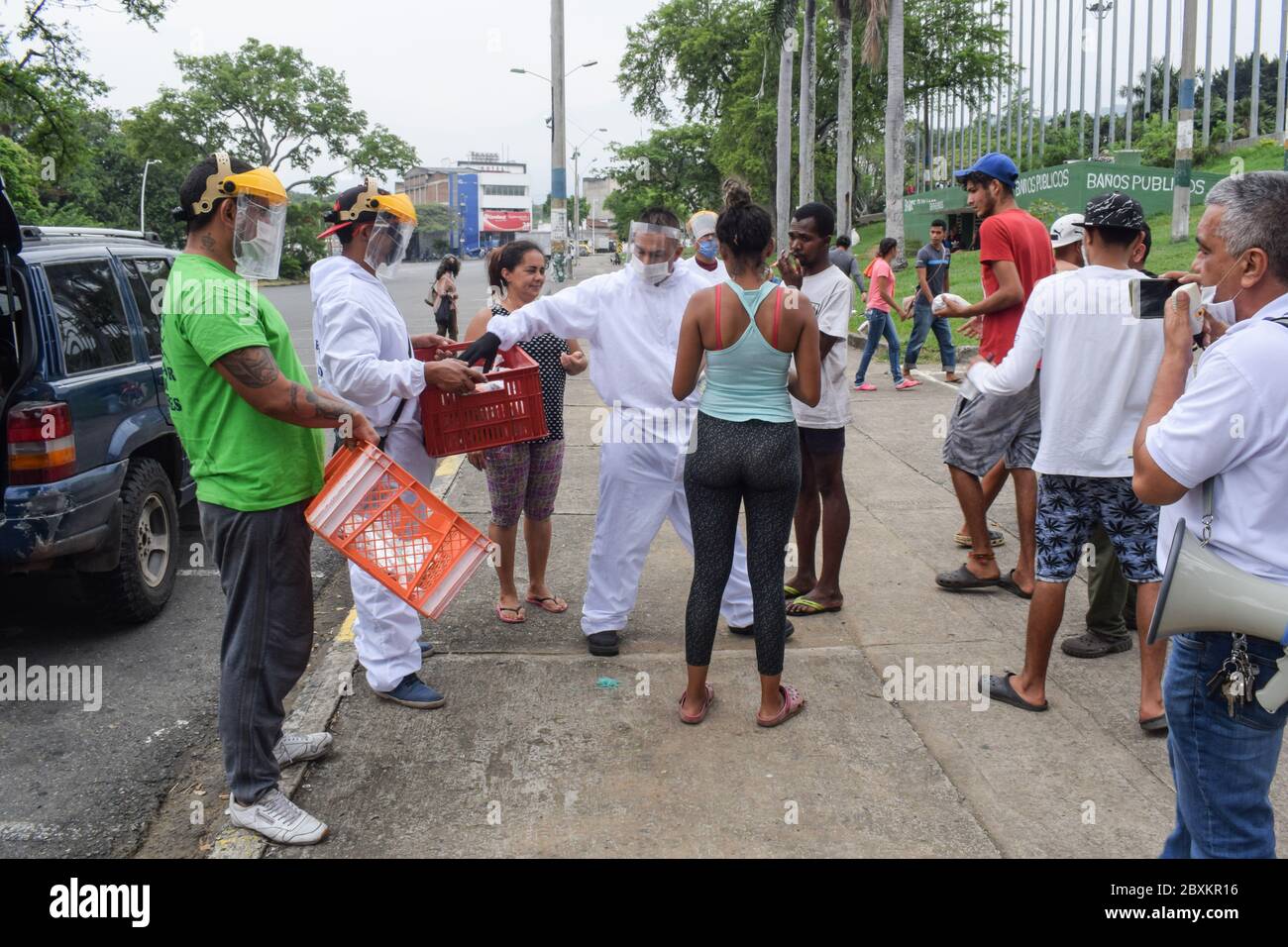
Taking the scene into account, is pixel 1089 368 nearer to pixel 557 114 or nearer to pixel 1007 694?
pixel 1007 694

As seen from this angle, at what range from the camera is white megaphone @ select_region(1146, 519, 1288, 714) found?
2137 millimetres

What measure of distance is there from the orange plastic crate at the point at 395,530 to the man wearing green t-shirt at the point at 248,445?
0.30 ft

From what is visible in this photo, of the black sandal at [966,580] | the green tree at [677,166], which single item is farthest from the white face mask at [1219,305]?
the green tree at [677,166]

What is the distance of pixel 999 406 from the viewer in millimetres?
5441

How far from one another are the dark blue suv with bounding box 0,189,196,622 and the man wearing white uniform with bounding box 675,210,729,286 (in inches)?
112

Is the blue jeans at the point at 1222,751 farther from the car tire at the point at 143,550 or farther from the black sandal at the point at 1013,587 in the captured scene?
the car tire at the point at 143,550

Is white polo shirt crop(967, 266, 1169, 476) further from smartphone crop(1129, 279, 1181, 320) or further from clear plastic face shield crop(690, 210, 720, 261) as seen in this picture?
clear plastic face shield crop(690, 210, 720, 261)

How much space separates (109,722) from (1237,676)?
4127mm

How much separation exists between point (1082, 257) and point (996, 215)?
1.68 ft

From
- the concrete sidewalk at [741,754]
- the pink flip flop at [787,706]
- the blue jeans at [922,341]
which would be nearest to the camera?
the concrete sidewalk at [741,754]

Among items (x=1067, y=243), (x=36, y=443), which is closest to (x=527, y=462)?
(x=36, y=443)

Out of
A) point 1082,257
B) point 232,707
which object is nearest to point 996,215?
point 1082,257

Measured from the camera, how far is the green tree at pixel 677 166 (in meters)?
62.8
